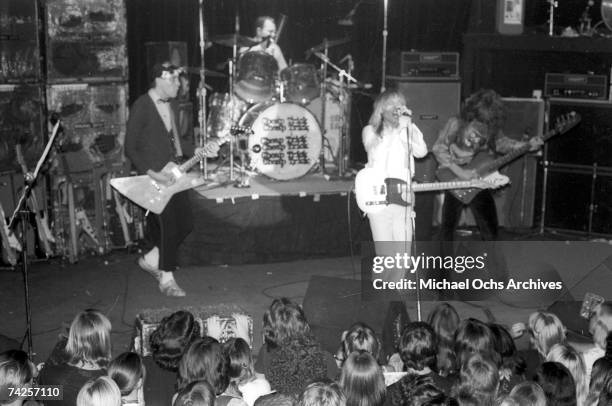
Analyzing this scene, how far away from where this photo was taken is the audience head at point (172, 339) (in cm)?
498

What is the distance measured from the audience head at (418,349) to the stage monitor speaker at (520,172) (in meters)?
5.54

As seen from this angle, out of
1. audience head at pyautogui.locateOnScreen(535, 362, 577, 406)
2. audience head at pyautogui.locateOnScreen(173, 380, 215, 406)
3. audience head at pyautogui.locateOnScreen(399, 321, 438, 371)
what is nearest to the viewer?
audience head at pyautogui.locateOnScreen(173, 380, 215, 406)

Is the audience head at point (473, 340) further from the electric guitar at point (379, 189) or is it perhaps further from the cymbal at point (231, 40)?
the cymbal at point (231, 40)

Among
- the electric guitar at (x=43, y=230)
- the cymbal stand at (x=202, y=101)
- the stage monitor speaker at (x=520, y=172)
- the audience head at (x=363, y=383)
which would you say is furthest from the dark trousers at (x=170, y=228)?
the stage monitor speaker at (x=520, y=172)

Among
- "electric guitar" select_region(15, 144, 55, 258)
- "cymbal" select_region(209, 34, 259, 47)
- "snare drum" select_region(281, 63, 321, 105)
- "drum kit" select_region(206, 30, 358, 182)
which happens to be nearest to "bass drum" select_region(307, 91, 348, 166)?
"drum kit" select_region(206, 30, 358, 182)

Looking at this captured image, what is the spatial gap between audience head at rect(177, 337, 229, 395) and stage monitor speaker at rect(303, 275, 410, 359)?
6.80 ft

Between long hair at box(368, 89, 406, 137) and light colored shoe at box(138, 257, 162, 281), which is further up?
long hair at box(368, 89, 406, 137)

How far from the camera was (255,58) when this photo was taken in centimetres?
1011

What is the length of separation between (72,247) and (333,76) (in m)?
3.77

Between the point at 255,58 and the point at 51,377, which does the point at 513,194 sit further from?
the point at 51,377

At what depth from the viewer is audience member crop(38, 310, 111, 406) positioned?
4.85 m

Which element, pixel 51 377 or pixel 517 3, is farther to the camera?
pixel 517 3

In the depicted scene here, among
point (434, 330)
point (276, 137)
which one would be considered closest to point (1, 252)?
point (276, 137)

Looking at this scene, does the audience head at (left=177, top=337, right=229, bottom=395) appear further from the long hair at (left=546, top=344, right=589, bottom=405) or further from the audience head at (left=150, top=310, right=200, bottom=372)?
the long hair at (left=546, top=344, right=589, bottom=405)
